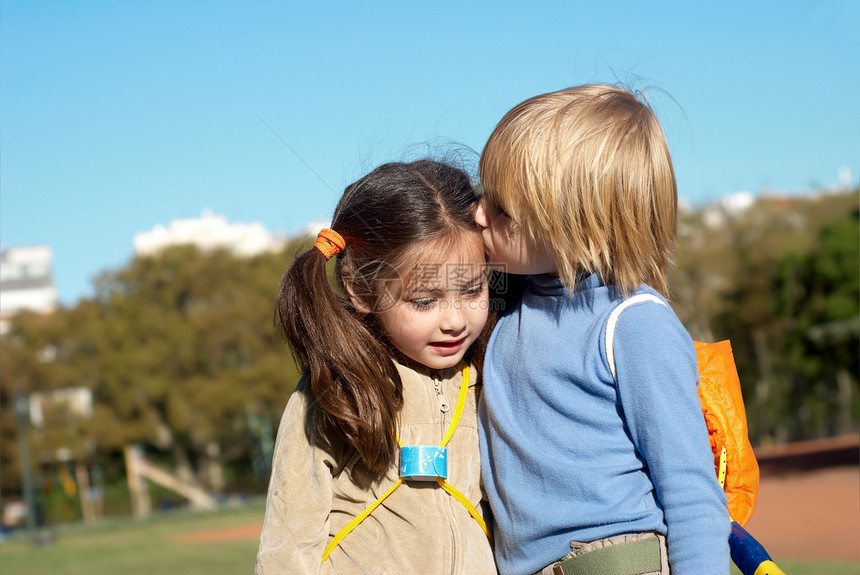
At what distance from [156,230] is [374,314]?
66804mm

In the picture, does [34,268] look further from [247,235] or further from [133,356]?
[133,356]

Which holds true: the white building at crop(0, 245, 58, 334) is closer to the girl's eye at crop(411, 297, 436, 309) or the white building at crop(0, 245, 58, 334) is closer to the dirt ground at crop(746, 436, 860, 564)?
the dirt ground at crop(746, 436, 860, 564)

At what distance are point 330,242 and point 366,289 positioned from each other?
0.45ft

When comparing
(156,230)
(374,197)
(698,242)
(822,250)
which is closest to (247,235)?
(156,230)

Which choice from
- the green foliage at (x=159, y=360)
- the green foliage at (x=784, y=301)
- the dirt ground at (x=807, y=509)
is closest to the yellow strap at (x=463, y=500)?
the dirt ground at (x=807, y=509)

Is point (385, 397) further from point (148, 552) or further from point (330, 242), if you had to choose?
point (148, 552)

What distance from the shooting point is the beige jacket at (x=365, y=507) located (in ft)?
5.86

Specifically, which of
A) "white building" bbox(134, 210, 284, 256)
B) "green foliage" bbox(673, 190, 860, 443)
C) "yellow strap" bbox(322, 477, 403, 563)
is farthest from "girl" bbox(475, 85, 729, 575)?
"white building" bbox(134, 210, 284, 256)

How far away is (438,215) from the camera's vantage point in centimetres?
195

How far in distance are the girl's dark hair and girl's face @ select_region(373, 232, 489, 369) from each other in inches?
1.3

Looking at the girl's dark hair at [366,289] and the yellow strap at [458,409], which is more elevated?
the girl's dark hair at [366,289]

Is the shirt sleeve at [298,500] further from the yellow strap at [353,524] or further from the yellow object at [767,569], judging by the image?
the yellow object at [767,569]

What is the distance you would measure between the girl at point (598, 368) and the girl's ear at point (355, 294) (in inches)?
14.8

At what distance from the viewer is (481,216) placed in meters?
1.90
